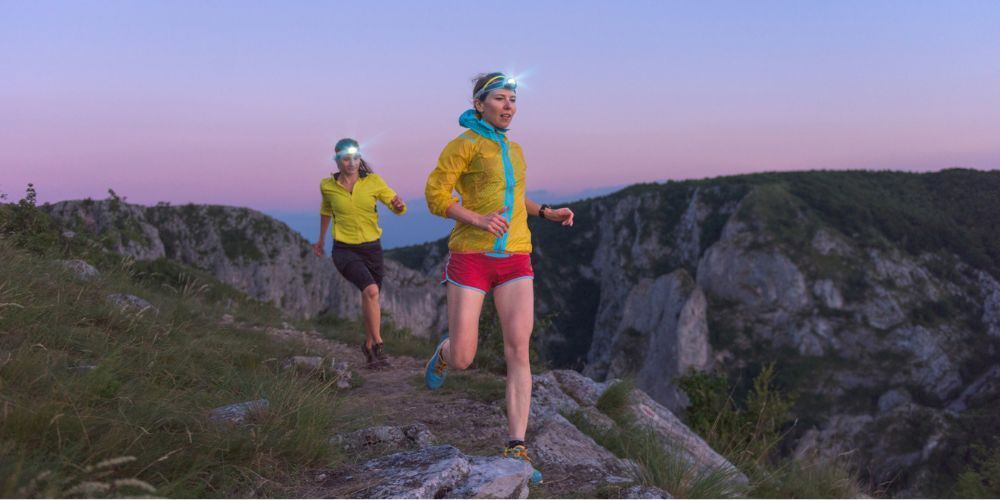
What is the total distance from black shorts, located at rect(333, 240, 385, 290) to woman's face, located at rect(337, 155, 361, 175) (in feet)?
3.00

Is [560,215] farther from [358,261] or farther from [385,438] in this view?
[358,261]

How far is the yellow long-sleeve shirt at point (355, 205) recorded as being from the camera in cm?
852

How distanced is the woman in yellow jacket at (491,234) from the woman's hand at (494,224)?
13 cm

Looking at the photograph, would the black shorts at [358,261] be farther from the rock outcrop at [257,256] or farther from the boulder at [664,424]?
the rock outcrop at [257,256]

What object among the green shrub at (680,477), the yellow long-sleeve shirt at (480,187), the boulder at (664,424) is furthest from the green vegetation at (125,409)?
the boulder at (664,424)

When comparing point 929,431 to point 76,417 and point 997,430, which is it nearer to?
point 997,430

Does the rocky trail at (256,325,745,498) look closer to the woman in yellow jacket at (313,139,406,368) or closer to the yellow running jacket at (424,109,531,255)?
the woman in yellow jacket at (313,139,406,368)

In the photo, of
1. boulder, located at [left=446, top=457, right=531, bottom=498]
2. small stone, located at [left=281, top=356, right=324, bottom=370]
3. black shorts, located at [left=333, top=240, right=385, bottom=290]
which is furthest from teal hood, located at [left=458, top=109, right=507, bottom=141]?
black shorts, located at [left=333, top=240, right=385, bottom=290]

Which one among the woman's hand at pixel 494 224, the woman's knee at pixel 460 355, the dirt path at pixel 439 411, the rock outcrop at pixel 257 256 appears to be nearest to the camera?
the woman's hand at pixel 494 224

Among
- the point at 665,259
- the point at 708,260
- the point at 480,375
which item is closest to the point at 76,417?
the point at 480,375

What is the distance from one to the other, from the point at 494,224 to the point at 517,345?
84cm

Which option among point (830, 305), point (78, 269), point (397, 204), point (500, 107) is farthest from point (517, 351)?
point (830, 305)

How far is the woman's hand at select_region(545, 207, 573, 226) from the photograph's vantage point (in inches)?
193

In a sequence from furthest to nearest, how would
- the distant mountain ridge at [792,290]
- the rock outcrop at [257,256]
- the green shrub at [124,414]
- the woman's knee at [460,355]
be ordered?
the distant mountain ridge at [792,290]
the rock outcrop at [257,256]
the woman's knee at [460,355]
the green shrub at [124,414]
